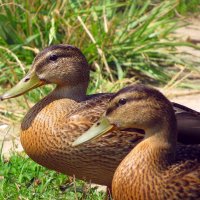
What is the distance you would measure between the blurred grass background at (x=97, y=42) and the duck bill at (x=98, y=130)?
2871 mm

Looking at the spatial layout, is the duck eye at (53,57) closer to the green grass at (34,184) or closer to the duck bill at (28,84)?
the duck bill at (28,84)

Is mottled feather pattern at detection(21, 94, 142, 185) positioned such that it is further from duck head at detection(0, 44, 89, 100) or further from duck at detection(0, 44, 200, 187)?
duck head at detection(0, 44, 89, 100)

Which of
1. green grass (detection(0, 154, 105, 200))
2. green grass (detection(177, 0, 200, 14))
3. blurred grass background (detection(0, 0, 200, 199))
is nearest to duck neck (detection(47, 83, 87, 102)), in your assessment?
green grass (detection(0, 154, 105, 200))

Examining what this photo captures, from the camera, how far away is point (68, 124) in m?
5.89

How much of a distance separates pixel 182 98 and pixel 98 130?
3423mm

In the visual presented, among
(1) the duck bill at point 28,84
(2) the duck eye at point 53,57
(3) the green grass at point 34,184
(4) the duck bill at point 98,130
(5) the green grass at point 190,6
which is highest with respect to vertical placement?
(4) the duck bill at point 98,130

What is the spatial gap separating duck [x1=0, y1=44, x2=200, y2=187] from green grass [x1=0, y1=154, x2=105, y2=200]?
0.23 meters

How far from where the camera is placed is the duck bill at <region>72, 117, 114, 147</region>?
17.1 feet

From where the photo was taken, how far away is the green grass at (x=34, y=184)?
609 centimetres

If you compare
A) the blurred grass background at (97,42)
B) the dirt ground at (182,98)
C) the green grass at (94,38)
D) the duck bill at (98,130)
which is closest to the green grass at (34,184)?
the dirt ground at (182,98)

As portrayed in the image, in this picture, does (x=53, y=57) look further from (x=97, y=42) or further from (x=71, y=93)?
(x=97, y=42)

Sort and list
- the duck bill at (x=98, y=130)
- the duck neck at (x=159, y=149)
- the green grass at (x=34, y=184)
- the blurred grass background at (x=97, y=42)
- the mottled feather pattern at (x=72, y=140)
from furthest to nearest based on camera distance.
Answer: the blurred grass background at (x=97, y=42) → the green grass at (x=34, y=184) → the mottled feather pattern at (x=72, y=140) → the duck bill at (x=98, y=130) → the duck neck at (x=159, y=149)

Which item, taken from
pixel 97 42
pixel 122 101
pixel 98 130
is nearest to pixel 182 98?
pixel 97 42

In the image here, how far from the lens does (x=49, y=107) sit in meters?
6.20
